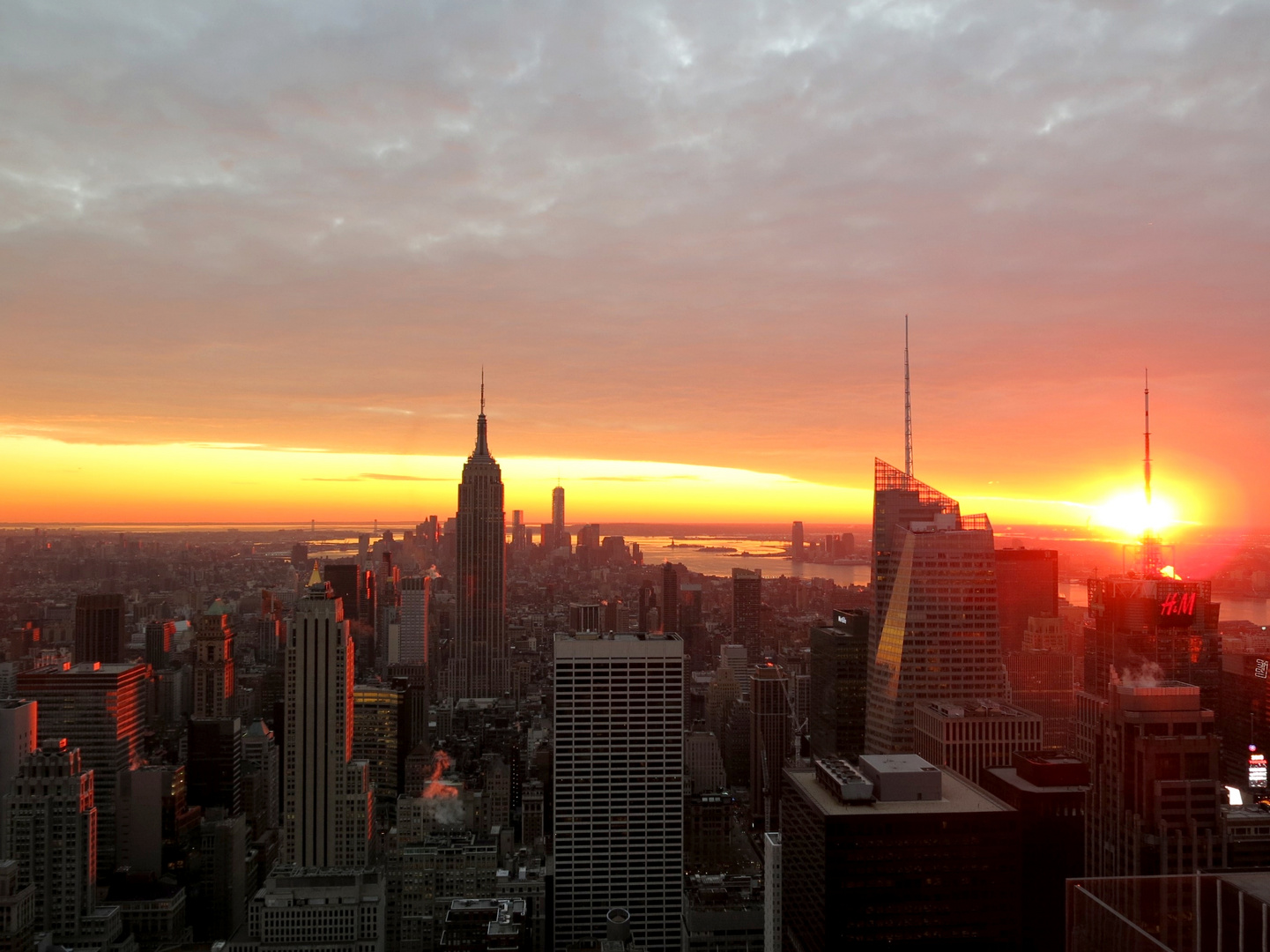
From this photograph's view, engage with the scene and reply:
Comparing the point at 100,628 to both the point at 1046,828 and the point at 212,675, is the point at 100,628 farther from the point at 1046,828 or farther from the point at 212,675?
the point at 1046,828

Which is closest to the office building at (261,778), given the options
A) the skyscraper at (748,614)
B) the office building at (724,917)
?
the office building at (724,917)

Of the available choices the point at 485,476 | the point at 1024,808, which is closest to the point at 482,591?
the point at 485,476

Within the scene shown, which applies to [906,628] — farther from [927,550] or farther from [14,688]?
[14,688]

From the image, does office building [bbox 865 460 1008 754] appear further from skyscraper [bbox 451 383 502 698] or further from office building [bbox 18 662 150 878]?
office building [bbox 18 662 150 878]

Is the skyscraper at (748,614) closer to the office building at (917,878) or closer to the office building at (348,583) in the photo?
the office building at (348,583)

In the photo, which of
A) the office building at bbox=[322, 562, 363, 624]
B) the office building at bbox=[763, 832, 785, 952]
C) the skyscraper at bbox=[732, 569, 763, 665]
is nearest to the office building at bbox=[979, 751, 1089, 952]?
the office building at bbox=[763, 832, 785, 952]

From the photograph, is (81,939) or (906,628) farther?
(906,628)

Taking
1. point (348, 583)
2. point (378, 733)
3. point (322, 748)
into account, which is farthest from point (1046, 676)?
point (378, 733)
